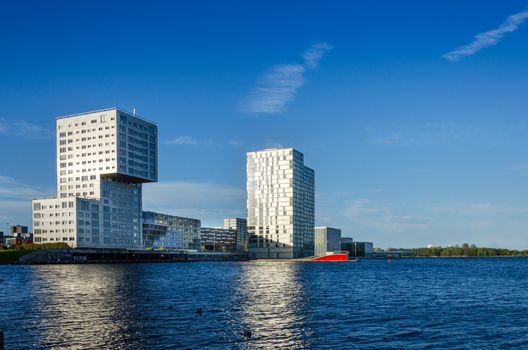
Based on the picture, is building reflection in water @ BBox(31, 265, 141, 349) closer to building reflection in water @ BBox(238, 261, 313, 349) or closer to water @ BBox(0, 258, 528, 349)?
water @ BBox(0, 258, 528, 349)

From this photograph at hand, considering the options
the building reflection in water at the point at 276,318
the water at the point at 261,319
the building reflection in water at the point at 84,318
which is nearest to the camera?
the building reflection in water at the point at 84,318

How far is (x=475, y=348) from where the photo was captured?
46156 mm

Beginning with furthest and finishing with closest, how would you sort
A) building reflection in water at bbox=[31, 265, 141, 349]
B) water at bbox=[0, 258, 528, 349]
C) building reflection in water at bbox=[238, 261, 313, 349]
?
1. building reflection in water at bbox=[238, 261, 313, 349]
2. water at bbox=[0, 258, 528, 349]
3. building reflection in water at bbox=[31, 265, 141, 349]

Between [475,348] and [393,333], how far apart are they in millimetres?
8226

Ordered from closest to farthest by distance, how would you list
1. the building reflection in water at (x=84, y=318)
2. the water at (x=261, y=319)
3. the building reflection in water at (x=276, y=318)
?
the building reflection in water at (x=84, y=318) → the water at (x=261, y=319) → the building reflection in water at (x=276, y=318)

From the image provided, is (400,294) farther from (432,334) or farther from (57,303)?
(57,303)

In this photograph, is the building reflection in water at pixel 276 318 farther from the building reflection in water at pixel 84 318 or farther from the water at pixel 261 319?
the building reflection in water at pixel 84 318

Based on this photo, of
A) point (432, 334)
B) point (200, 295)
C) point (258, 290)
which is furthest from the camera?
point (258, 290)

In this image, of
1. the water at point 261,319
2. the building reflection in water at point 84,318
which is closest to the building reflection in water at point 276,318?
the water at point 261,319

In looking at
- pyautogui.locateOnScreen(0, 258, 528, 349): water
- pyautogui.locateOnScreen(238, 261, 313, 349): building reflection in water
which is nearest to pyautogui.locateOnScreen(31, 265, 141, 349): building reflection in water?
pyautogui.locateOnScreen(0, 258, 528, 349): water

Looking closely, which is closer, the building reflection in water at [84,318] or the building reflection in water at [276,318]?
the building reflection in water at [84,318]

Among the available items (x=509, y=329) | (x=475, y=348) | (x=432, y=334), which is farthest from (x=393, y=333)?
(x=509, y=329)

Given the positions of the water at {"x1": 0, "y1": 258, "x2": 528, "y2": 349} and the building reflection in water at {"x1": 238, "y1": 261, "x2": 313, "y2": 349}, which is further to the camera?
the building reflection in water at {"x1": 238, "y1": 261, "x2": 313, "y2": 349}

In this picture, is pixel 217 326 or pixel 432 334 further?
pixel 217 326
